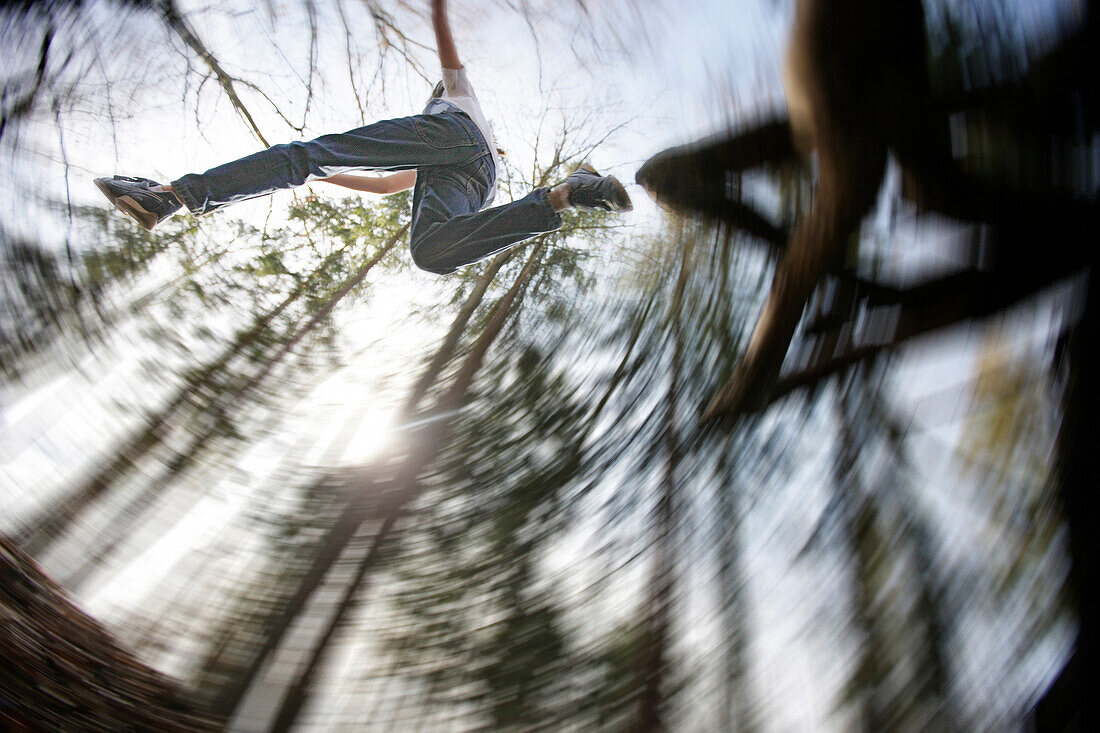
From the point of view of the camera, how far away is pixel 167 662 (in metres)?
0.66

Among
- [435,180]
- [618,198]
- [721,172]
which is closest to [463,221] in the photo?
[435,180]

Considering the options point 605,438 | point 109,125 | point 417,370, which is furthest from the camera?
point 417,370

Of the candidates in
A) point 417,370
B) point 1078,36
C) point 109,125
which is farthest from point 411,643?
point 109,125

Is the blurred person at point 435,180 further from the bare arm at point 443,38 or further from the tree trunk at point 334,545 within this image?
the tree trunk at point 334,545

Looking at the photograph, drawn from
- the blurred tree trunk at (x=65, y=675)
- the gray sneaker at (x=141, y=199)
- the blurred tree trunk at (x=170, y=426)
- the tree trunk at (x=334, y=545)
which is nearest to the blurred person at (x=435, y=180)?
the gray sneaker at (x=141, y=199)

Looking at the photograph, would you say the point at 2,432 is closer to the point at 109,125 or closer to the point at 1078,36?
the point at 109,125

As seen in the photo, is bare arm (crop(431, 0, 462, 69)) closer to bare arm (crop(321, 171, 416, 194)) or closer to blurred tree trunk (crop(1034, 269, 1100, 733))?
bare arm (crop(321, 171, 416, 194))

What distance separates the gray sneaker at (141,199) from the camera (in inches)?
31.9

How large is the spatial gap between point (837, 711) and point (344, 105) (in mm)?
1047

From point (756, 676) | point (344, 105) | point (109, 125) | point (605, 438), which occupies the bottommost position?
point (756, 676)

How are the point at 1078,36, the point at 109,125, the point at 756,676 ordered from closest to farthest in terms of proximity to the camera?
the point at 1078,36, the point at 756,676, the point at 109,125

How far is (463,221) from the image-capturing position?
84 centimetres

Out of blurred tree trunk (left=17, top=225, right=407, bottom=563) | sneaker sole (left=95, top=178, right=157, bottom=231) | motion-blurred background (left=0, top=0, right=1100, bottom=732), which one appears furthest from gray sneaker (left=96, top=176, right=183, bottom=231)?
blurred tree trunk (left=17, top=225, right=407, bottom=563)

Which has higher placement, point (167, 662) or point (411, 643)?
point (167, 662)
